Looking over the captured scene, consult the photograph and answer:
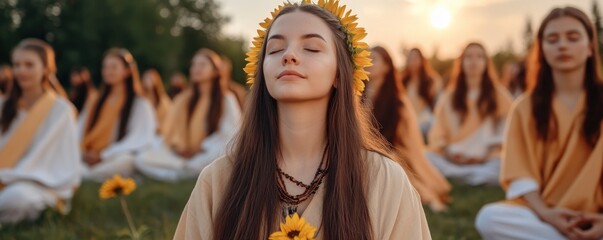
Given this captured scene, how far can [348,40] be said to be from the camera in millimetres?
2654

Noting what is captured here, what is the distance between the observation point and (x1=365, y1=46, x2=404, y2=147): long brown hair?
638cm

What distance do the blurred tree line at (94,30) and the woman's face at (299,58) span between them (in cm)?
2960

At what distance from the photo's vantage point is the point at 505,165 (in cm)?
456

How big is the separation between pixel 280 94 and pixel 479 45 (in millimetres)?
6610

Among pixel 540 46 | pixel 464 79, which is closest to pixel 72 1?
pixel 464 79

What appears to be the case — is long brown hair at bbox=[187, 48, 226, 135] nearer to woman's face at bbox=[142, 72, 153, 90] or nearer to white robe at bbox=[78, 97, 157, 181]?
white robe at bbox=[78, 97, 157, 181]

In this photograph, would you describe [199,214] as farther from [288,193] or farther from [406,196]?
[406,196]

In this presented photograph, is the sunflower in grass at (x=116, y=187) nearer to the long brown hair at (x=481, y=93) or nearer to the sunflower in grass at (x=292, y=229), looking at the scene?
the sunflower in grass at (x=292, y=229)

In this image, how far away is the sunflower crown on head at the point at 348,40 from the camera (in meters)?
2.67

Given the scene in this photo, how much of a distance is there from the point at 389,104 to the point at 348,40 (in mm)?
3801

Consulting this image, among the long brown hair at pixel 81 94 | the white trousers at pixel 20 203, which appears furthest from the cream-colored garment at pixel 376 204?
the long brown hair at pixel 81 94

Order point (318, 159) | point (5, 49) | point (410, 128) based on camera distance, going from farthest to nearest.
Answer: point (5, 49)
point (410, 128)
point (318, 159)

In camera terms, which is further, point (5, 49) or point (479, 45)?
point (5, 49)

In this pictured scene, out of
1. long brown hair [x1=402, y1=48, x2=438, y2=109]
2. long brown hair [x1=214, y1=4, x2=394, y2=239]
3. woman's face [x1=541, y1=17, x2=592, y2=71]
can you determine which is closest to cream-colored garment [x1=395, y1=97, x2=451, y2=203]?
woman's face [x1=541, y1=17, x2=592, y2=71]
